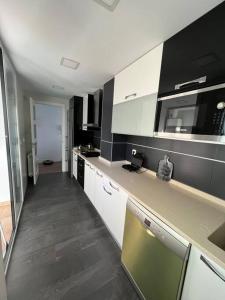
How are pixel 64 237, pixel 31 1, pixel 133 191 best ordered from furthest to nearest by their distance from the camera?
pixel 64 237 < pixel 133 191 < pixel 31 1

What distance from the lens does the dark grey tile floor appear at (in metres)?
1.19

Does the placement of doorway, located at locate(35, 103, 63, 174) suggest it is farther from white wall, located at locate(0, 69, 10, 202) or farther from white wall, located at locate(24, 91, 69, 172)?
white wall, located at locate(0, 69, 10, 202)

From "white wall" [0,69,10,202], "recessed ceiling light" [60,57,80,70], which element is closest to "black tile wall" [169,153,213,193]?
"recessed ceiling light" [60,57,80,70]

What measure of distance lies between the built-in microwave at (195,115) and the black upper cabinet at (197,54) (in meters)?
0.06

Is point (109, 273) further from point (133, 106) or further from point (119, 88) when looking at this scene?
point (119, 88)

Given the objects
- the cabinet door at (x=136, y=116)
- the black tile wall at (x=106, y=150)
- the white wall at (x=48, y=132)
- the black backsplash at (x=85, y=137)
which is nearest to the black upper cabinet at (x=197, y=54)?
the cabinet door at (x=136, y=116)

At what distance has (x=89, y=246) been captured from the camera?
1650 mm

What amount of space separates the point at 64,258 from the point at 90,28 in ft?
7.51

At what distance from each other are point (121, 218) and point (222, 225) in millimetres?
907

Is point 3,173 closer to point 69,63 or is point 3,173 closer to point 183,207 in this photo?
point 69,63

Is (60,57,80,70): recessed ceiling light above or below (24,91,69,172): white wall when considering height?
above

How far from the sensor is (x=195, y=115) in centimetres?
→ 96

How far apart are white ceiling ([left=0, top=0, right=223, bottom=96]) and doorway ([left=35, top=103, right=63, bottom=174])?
3.42 metres

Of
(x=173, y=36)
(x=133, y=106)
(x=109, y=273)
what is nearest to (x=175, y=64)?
(x=173, y=36)
